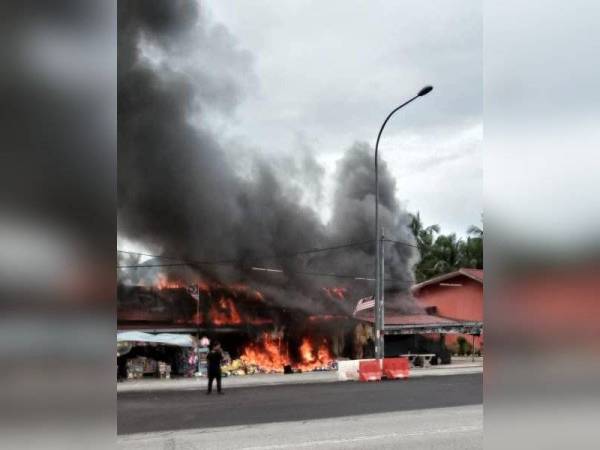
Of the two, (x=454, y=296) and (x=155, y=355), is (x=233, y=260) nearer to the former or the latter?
(x=155, y=355)

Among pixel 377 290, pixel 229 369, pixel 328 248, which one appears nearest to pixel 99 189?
pixel 377 290

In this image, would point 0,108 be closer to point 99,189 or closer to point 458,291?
point 99,189

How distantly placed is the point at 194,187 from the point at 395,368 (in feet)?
47.2

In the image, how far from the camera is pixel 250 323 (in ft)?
87.6

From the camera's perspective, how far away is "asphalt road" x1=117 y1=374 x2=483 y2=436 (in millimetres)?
10438

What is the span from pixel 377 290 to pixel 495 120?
16.5 meters

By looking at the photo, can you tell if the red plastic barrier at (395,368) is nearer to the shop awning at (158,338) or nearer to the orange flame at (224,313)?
the shop awning at (158,338)

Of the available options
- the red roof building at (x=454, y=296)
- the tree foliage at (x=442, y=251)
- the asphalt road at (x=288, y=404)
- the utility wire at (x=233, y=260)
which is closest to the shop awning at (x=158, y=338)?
the asphalt road at (x=288, y=404)

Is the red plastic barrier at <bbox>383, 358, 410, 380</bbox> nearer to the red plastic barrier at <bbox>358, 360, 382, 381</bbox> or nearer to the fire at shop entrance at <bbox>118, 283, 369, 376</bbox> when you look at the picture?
the red plastic barrier at <bbox>358, 360, 382, 381</bbox>

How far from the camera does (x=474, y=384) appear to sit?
57.7 ft

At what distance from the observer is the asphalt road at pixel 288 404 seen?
34.2 feet

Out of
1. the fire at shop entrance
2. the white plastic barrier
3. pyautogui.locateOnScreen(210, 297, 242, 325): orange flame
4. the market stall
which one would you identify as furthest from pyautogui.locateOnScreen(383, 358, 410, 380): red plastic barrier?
pyautogui.locateOnScreen(210, 297, 242, 325): orange flame

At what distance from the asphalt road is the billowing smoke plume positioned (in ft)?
38.2

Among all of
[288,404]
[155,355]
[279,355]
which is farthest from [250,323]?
[288,404]
